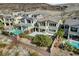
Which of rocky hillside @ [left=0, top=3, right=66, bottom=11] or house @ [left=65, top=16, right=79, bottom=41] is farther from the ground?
rocky hillside @ [left=0, top=3, right=66, bottom=11]

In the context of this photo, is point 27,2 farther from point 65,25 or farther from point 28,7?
point 65,25

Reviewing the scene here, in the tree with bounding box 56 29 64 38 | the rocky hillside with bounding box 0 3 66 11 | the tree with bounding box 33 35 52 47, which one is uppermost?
the rocky hillside with bounding box 0 3 66 11

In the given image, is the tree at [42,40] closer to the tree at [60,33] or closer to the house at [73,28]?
the tree at [60,33]

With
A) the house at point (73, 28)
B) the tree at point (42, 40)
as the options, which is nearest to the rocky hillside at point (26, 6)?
the house at point (73, 28)

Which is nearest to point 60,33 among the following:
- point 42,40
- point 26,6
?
point 42,40

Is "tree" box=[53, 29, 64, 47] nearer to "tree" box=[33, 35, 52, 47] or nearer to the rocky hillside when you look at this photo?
"tree" box=[33, 35, 52, 47]

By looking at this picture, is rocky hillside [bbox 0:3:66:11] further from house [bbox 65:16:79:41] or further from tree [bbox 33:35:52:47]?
tree [bbox 33:35:52:47]

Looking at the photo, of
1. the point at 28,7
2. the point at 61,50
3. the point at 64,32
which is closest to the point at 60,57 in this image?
the point at 61,50

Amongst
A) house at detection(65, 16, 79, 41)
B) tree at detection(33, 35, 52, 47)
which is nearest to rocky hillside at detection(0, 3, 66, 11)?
house at detection(65, 16, 79, 41)
